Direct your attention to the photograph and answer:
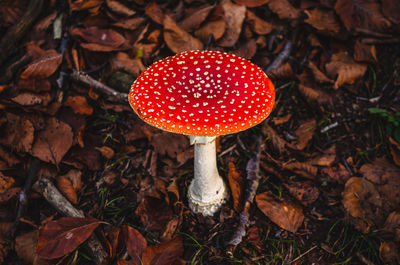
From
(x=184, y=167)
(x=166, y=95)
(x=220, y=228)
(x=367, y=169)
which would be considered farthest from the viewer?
(x=184, y=167)

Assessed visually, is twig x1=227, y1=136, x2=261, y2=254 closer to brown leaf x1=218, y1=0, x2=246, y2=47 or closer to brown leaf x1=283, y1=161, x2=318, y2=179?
brown leaf x1=283, y1=161, x2=318, y2=179

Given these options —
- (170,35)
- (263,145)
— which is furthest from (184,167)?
(170,35)

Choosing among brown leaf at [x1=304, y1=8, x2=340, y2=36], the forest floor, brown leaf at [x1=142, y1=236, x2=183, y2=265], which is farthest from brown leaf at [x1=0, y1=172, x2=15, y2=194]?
brown leaf at [x1=304, y1=8, x2=340, y2=36]

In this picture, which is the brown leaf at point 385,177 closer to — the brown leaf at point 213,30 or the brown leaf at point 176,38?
the brown leaf at point 213,30

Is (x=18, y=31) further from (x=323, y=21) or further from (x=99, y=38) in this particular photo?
(x=323, y=21)

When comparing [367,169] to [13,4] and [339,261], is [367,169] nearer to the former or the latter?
[339,261]

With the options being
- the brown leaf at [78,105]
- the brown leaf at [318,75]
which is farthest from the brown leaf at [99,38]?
the brown leaf at [318,75]

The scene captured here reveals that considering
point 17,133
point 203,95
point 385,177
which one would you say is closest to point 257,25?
point 203,95
